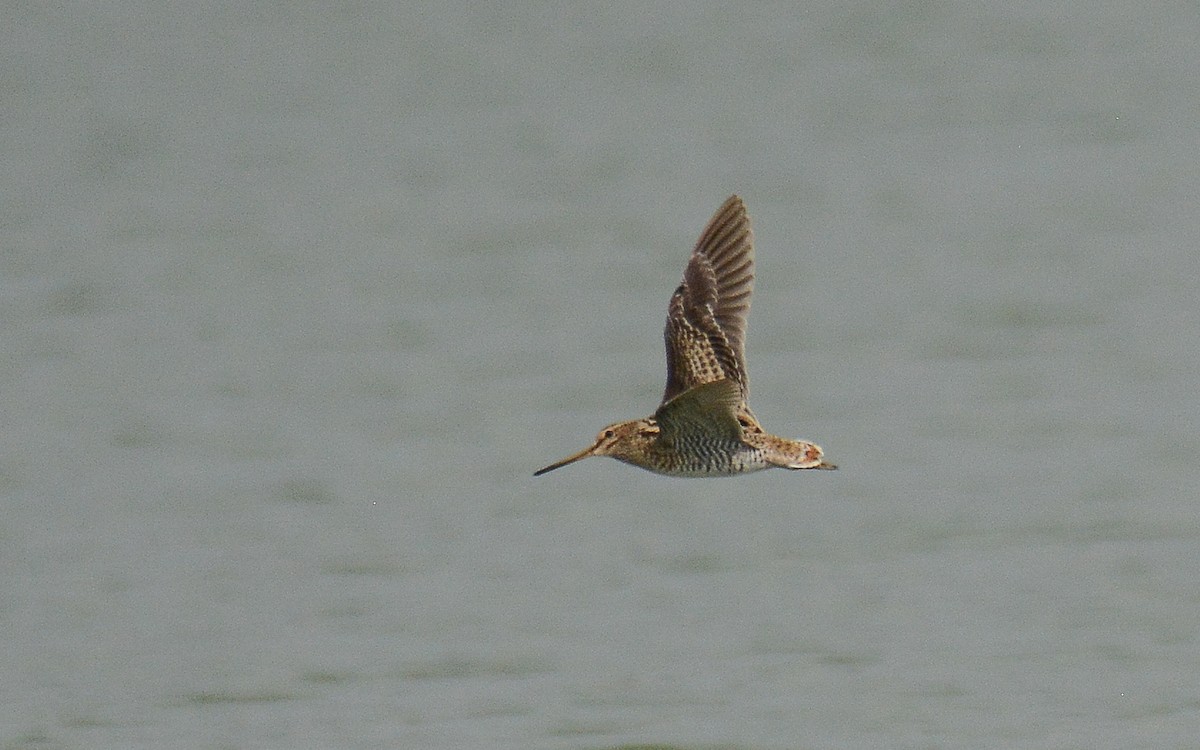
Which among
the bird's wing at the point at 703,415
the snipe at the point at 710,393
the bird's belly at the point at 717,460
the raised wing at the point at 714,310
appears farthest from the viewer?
the raised wing at the point at 714,310

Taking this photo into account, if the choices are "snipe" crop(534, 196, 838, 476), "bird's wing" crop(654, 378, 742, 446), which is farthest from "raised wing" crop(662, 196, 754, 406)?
"bird's wing" crop(654, 378, 742, 446)

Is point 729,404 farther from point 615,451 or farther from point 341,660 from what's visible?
point 341,660

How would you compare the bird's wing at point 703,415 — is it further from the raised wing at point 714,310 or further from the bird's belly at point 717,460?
the raised wing at point 714,310

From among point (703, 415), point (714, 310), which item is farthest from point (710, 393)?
point (714, 310)

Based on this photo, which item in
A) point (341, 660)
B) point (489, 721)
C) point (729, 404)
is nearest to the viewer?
point (729, 404)

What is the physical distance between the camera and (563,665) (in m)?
12.2

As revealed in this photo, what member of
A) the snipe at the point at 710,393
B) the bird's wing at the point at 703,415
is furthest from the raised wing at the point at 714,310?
the bird's wing at the point at 703,415

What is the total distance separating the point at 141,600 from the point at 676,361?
381 cm

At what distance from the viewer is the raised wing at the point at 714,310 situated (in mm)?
10672

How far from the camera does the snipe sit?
10.2 metres

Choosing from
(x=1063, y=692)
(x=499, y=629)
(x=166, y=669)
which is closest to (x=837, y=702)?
(x=1063, y=692)

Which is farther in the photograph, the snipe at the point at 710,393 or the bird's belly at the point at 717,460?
the bird's belly at the point at 717,460

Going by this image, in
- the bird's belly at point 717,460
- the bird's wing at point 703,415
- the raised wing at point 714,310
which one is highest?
the raised wing at point 714,310

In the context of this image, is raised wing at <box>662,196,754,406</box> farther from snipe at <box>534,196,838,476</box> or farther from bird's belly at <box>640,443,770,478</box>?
bird's belly at <box>640,443,770,478</box>
